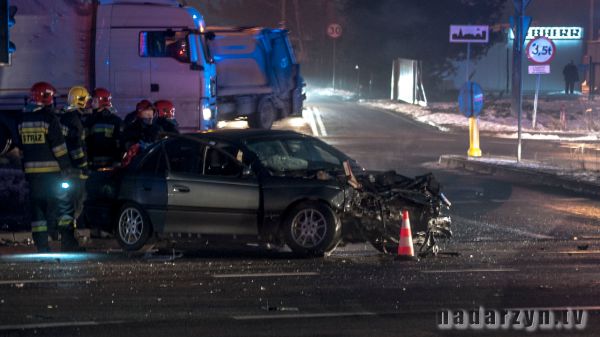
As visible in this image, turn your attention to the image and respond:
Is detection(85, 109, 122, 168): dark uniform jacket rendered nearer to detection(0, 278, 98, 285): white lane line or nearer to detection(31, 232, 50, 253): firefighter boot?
detection(31, 232, 50, 253): firefighter boot

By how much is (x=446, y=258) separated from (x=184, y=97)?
1024 centimetres

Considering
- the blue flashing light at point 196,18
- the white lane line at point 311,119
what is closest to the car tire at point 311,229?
the blue flashing light at point 196,18

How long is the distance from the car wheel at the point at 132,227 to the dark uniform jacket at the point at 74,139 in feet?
2.33

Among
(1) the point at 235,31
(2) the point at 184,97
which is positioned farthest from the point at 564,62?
(2) the point at 184,97

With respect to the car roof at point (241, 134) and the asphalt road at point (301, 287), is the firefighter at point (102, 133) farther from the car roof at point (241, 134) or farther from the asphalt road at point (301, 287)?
the car roof at point (241, 134)

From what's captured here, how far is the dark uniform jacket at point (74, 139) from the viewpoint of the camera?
39.3ft

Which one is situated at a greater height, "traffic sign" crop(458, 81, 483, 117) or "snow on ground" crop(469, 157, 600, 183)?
"traffic sign" crop(458, 81, 483, 117)

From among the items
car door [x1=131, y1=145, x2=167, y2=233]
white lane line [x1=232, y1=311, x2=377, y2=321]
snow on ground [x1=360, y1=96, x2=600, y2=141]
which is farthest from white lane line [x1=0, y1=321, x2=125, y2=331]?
snow on ground [x1=360, y1=96, x2=600, y2=141]

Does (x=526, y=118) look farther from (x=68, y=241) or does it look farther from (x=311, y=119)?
(x=68, y=241)

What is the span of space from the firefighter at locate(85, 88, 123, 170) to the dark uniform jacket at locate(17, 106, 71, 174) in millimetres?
1387

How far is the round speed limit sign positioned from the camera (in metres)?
25.0

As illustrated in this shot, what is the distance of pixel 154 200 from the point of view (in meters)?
11.8

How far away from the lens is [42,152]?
1169 centimetres

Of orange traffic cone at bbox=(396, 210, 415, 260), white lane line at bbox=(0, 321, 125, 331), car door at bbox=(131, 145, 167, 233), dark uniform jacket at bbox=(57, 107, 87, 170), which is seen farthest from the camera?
dark uniform jacket at bbox=(57, 107, 87, 170)
